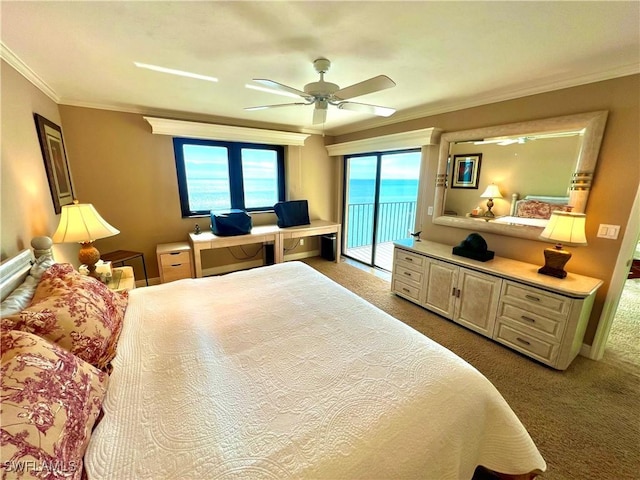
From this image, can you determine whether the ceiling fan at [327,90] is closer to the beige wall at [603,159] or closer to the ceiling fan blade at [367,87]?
the ceiling fan blade at [367,87]

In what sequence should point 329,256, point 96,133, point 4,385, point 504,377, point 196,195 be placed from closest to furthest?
point 4,385, point 504,377, point 96,133, point 196,195, point 329,256

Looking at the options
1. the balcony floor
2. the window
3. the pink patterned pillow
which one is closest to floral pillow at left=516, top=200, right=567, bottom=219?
the balcony floor

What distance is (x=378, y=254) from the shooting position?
15.3 ft

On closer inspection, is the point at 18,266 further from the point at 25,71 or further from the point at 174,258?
the point at 174,258

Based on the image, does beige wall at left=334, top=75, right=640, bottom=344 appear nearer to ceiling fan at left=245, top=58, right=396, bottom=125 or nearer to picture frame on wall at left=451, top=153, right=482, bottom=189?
picture frame on wall at left=451, top=153, right=482, bottom=189

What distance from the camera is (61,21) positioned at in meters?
1.38

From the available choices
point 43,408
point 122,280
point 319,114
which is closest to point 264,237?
point 122,280

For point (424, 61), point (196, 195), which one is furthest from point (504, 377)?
point (196, 195)

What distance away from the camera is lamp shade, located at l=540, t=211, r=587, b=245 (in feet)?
6.42

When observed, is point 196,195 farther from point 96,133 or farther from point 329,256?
point 329,256

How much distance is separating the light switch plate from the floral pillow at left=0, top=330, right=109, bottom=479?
10.9 ft

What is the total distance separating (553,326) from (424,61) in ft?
7.37

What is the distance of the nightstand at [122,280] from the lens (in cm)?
209

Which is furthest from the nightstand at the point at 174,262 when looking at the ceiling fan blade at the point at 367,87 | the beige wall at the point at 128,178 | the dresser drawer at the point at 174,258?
the ceiling fan blade at the point at 367,87
